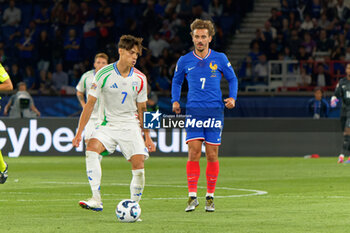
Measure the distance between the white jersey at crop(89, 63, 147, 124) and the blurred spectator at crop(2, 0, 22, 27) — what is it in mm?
21349

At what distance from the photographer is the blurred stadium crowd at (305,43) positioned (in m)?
25.6

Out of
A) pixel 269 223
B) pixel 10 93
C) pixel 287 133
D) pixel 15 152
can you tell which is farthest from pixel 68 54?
pixel 269 223

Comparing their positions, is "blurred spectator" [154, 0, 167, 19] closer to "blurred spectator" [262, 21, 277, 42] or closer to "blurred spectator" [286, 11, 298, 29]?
"blurred spectator" [262, 21, 277, 42]

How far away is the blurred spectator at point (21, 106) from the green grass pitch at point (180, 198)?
383 cm

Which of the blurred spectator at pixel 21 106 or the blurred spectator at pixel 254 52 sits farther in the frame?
the blurred spectator at pixel 254 52

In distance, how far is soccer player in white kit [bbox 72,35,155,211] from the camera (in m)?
9.33

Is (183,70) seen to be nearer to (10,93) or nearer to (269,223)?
(269,223)

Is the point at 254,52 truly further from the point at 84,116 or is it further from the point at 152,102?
the point at 84,116

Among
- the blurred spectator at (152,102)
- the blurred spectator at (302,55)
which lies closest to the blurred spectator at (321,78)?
the blurred spectator at (302,55)

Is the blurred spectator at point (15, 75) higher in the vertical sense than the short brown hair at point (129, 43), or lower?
lower

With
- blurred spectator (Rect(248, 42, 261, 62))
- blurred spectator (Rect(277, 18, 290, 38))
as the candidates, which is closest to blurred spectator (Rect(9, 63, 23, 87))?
blurred spectator (Rect(248, 42, 261, 62))

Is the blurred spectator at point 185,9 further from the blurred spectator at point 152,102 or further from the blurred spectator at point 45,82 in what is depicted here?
the blurred spectator at point 152,102

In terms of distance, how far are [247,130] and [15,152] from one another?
6.06 m

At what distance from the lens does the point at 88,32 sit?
95.2ft
